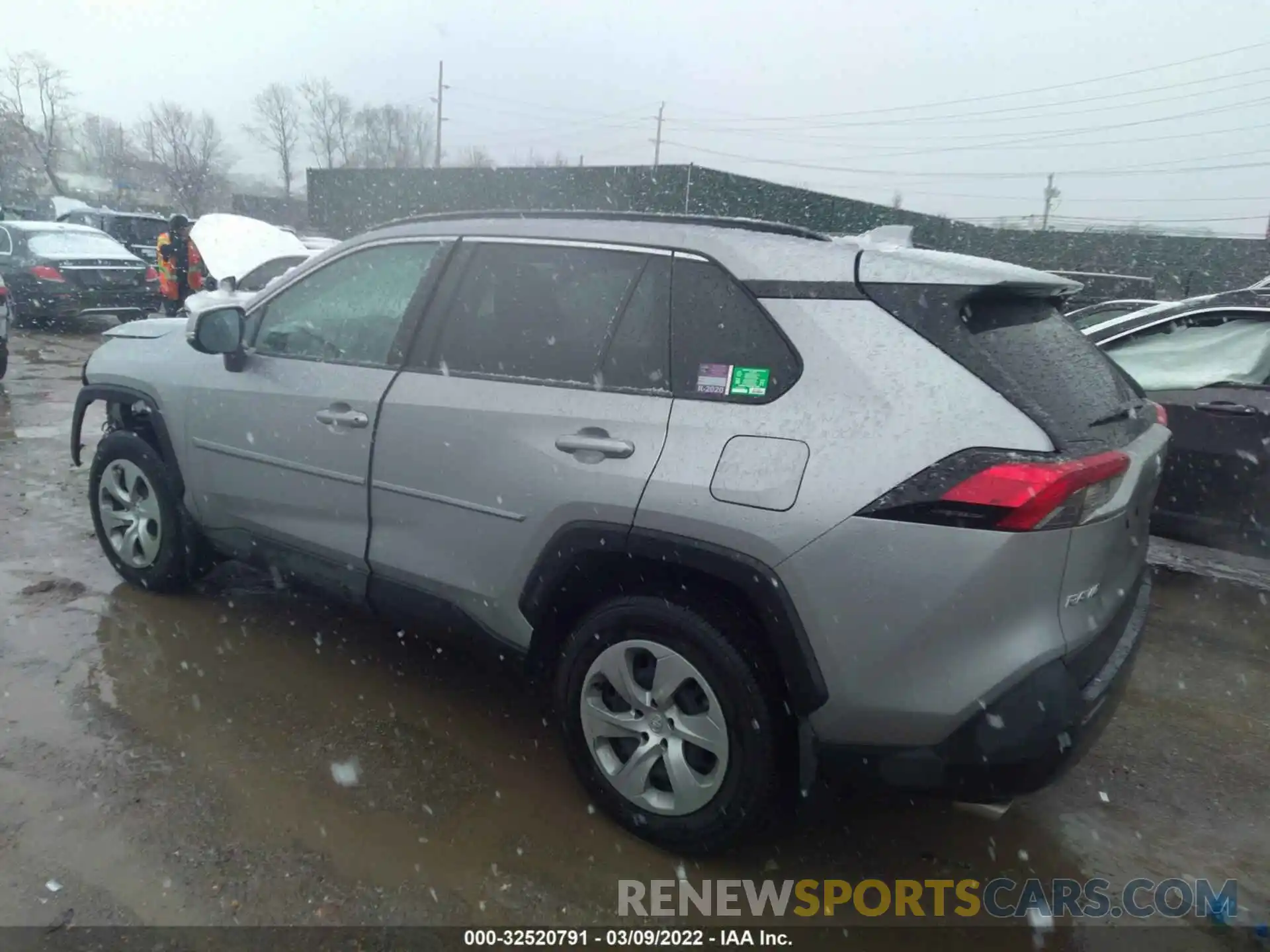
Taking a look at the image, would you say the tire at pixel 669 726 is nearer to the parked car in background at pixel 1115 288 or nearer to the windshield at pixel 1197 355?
the windshield at pixel 1197 355

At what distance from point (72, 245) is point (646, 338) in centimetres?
1323

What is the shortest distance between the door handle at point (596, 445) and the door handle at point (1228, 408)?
3671 mm

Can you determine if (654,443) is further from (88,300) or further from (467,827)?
(88,300)

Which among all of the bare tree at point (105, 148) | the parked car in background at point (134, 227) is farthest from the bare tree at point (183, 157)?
the parked car in background at point (134, 227)

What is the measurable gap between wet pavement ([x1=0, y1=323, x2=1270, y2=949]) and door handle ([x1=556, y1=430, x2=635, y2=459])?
1.07m

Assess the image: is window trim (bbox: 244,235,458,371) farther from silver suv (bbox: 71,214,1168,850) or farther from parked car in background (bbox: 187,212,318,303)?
parked car in background (bbox: 187,212,318,303)

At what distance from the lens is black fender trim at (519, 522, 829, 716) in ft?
7.68

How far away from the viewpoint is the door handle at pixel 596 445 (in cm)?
261

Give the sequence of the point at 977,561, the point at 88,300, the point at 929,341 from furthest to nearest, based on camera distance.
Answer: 1. the point at 88,300
2. the point at 929,341
3. the point at 977,561

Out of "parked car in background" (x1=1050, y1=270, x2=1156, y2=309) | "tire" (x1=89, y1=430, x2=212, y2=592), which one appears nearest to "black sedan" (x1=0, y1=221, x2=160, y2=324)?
"tire" (x1=89, y1=430, x2=212, y2=592)

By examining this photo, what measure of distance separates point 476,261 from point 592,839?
77.8 inches

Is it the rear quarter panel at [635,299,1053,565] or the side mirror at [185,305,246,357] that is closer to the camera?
the rear quarter panel at [635,299,1053,565]

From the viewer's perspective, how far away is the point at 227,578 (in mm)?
4680

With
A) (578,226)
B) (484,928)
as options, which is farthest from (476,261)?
(484,928)
